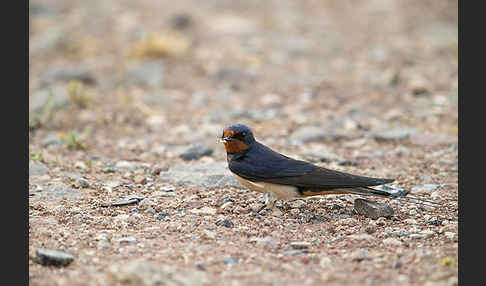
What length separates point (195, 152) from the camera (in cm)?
680

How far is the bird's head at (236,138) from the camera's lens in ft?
16.9

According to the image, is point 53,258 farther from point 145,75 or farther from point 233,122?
point 145,75

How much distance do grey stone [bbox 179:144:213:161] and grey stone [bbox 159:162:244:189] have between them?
0.52 metres

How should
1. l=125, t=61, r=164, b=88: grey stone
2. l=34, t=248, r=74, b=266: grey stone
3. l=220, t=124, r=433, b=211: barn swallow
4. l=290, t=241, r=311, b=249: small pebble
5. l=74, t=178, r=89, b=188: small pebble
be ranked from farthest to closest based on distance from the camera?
l=125, t=61, r=164, b=88: grey stone → l=74, t=178, r=89, b=188: small pebble → l=220, t=124, r=433, b=211: barn swallow → l=290, t=241, r=311, b=249: small pebble → l=34, t=248, r=74, b=266: grey stone

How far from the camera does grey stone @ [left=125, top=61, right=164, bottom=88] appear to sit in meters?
9.61

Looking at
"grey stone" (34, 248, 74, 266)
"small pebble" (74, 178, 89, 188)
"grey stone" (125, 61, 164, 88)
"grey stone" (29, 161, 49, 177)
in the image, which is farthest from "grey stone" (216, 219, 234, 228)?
"grey stone" (125, 61, 164, 88)

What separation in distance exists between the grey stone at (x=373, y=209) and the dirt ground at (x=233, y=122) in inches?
3.6

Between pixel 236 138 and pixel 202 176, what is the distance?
84 centimetres

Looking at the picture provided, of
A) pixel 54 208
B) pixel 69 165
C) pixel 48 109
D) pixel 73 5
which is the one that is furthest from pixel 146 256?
pixel 73 5

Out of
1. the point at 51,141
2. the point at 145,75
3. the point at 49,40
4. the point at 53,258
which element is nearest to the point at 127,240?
the point at 53,258

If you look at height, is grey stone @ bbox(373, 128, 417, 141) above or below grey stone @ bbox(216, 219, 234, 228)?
above

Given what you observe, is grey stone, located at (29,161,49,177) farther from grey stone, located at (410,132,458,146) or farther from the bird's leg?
grey stone, located at (410,132,458,146)

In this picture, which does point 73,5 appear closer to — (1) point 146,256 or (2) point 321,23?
(2) point 321,23

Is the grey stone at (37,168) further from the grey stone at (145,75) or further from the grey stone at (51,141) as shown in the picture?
the grey stone at (145,75)
